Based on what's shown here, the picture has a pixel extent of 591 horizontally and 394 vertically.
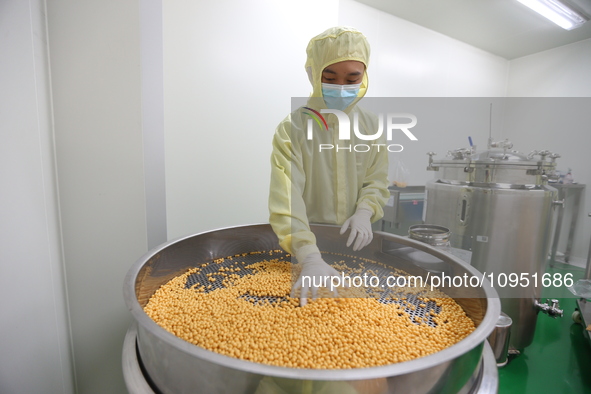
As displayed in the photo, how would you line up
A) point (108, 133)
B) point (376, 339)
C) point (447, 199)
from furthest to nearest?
point (447, 199) < point (108, 133) < point (376, 339)

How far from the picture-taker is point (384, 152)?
1044mm

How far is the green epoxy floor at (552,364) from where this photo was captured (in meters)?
1.51

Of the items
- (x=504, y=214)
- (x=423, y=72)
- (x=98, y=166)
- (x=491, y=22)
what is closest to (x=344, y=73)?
(x=98, y=166)

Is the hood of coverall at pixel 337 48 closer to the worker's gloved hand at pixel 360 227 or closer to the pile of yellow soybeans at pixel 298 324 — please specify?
the worker's gloved hand at pixel 360 227

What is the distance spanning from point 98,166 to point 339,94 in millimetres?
961

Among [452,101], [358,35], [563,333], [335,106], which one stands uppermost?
[452,101]

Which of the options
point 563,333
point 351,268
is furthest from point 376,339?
point 563,333

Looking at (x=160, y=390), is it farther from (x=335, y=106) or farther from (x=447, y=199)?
(x=447, y=199)

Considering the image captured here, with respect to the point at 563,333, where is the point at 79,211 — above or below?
above

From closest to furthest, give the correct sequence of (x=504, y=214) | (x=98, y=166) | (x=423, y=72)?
(x=98, y=166), (x=504, y=214), (x=423, y=72)

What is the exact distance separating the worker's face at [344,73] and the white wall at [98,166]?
73cm

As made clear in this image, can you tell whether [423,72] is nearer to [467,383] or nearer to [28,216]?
[467,383]

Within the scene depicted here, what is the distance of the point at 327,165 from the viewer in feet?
3.14

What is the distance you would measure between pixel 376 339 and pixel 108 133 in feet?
3.85
